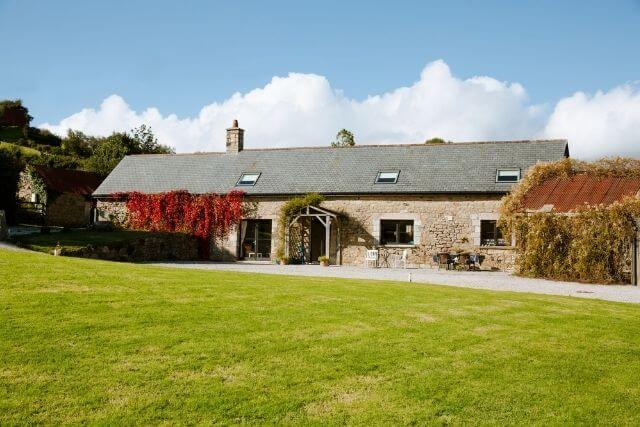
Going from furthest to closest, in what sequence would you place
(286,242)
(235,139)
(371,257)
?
(235,139), (286,242), (371,257)

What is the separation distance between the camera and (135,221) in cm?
2859

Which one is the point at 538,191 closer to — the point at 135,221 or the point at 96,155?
the point at 135,221

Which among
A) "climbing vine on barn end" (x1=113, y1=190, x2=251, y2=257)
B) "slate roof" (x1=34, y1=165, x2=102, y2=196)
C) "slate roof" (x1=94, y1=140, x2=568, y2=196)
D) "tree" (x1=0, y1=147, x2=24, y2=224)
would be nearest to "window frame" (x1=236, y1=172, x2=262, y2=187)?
"slate roof" (x1=94, y1=140, x2=568, y2=196)

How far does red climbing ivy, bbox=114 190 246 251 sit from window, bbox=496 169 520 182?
1102 cm

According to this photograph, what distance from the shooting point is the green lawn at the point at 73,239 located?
19750 millimetres

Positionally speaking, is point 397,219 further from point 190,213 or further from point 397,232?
point 190,213

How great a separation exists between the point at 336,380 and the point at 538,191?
696 inches

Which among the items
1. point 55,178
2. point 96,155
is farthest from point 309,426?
point 96,155

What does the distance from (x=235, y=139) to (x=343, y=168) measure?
21.5 ft

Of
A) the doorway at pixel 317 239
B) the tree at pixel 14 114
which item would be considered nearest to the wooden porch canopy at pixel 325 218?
the doorway at pixel 317 239

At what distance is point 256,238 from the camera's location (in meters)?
26.9

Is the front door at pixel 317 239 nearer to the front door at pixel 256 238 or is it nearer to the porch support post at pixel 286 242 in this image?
the porch support post at pixel 286 242

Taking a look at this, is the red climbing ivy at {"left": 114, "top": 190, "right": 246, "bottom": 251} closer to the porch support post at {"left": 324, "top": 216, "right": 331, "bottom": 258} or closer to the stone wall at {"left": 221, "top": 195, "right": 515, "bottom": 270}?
the porch support post at {"left": 324, "top": 216, "right": 331, "bottom": 258}

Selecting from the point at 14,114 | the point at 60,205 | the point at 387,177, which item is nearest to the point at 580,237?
the point at 387,177
